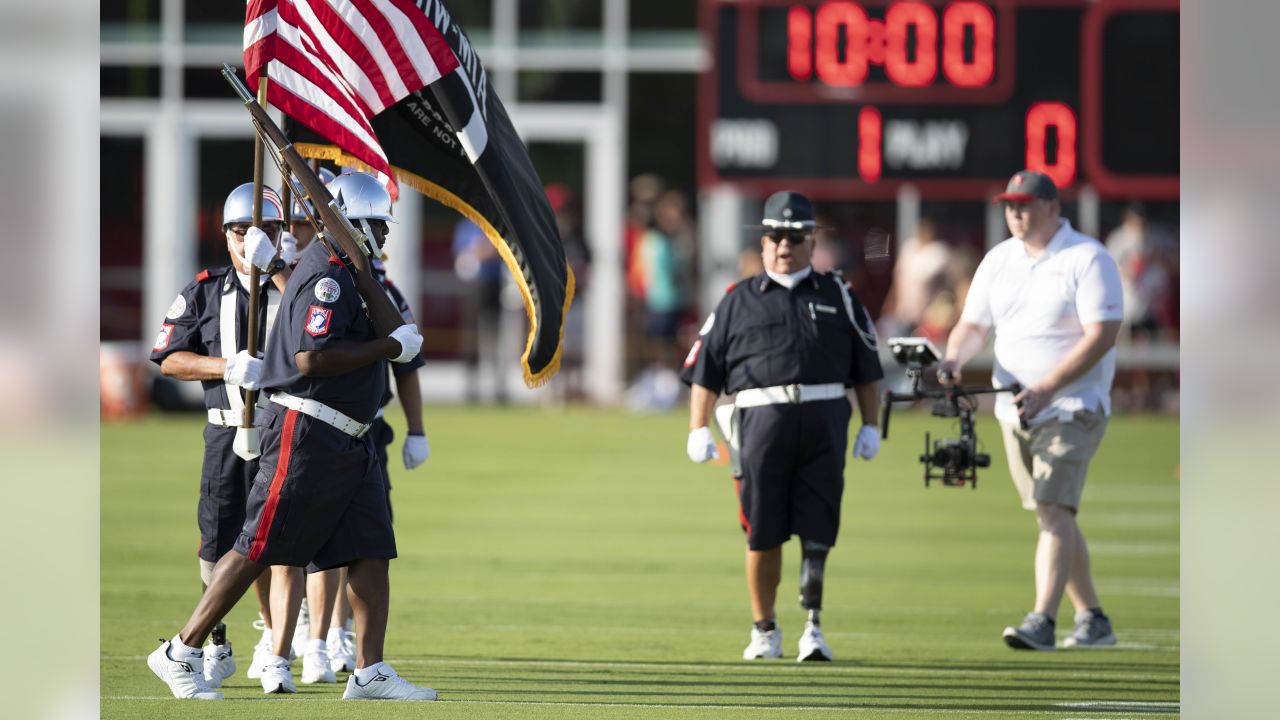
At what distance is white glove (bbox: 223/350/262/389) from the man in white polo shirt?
3.39m

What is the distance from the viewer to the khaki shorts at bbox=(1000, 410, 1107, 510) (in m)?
9.54

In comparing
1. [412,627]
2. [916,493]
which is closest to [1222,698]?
[412,627]

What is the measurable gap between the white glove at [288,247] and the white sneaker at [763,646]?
2725 millimetres

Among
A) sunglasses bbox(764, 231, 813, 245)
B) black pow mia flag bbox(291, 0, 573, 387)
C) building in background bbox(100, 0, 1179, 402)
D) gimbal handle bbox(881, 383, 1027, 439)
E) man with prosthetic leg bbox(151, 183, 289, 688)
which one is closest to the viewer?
man with prosthetic leg bbox(151, 183, 289, 688)

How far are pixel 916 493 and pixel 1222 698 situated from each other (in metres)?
11.8

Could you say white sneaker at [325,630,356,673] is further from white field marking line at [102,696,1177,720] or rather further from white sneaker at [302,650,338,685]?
white field marking line at [102,696,1177,720]

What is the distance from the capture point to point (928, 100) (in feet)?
69.7

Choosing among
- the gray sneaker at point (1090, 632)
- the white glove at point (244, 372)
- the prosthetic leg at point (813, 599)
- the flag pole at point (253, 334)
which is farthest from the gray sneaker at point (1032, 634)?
the white glove at point (244, 372)

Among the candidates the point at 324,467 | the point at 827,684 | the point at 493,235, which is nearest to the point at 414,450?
the point at 493,235

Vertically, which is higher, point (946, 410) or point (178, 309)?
point (178, 309)

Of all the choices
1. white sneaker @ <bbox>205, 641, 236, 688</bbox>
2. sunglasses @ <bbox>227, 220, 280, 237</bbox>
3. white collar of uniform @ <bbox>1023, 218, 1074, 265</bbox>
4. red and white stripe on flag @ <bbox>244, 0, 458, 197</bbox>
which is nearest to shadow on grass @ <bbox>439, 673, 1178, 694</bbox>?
white sneaker @ <bbox>205, 641, 236, 688</bbox>

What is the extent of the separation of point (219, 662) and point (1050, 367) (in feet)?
13.7

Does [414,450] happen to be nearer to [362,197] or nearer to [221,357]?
[221,357]

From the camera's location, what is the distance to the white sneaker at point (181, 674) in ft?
24.6
